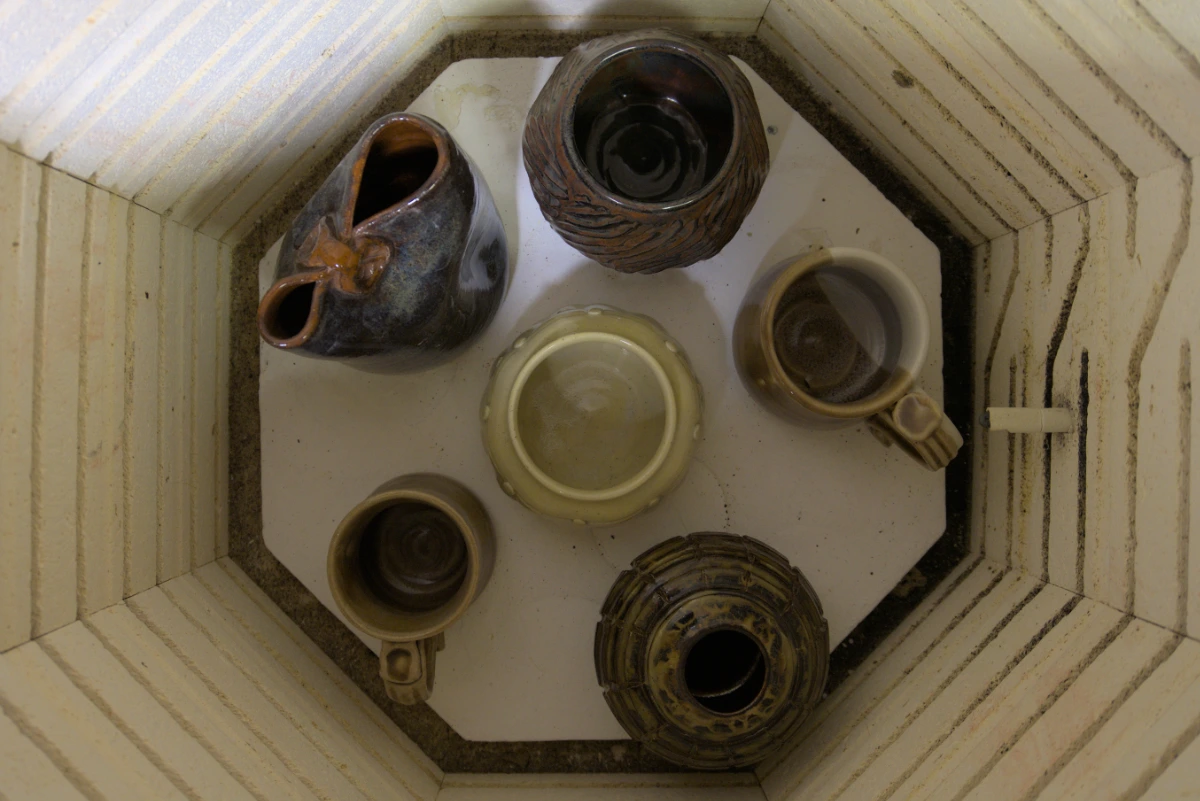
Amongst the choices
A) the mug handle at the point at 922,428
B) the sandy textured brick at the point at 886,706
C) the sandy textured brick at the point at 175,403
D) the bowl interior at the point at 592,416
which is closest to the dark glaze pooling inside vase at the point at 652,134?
the bowl interior at the point at 592,416

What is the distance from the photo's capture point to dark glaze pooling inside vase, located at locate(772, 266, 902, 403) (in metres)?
1.23

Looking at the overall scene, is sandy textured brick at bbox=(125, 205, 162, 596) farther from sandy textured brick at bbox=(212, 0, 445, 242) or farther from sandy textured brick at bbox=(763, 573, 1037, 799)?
sandy textured brick at bbox=(763, 573, 1037, 799)

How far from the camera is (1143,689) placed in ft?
2.79

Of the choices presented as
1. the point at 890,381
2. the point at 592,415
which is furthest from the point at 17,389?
the point at 890,381

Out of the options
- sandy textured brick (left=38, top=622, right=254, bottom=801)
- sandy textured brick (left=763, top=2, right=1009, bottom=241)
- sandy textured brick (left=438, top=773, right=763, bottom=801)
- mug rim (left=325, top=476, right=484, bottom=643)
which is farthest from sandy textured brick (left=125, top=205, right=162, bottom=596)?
sandy textured brick (left=763, top=2, right=1009, bottom=241)

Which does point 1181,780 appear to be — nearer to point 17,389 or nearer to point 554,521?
point 554,521

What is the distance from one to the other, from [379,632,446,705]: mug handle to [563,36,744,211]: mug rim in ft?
2.23

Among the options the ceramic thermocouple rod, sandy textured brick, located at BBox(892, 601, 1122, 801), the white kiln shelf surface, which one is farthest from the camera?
the white kiln shelf surface

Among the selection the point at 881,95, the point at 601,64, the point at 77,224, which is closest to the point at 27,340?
the point at 77,224

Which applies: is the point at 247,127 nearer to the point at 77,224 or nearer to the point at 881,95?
the point at 77,224

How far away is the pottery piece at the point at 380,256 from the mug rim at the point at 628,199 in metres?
0.14

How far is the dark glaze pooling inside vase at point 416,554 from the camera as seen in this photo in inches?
48.6

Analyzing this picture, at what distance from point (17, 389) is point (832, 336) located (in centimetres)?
113

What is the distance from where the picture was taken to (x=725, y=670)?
115 cm
